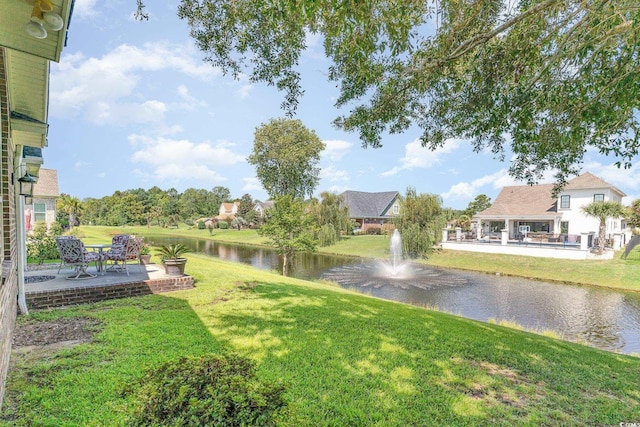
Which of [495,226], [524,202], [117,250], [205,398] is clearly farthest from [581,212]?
[205,398]

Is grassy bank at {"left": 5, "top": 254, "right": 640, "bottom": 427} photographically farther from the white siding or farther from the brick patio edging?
the white siding

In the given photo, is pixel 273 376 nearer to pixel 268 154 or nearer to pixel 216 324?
pixel 216 324

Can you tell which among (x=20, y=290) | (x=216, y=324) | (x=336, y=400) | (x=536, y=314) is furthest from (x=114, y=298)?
(x=536, y=314)

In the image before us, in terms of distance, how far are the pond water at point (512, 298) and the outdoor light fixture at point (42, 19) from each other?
1219 cm

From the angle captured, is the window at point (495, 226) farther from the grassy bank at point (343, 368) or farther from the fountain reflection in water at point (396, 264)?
the grassy bank at point (343, 368)

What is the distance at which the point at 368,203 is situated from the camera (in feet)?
148

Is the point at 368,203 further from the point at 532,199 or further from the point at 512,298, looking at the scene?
the point at 512,298

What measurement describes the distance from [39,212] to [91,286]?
20484 millimetres

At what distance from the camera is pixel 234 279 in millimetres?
9812

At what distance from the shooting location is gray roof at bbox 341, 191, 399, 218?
43.2 metres

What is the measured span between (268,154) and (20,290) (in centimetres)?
2914

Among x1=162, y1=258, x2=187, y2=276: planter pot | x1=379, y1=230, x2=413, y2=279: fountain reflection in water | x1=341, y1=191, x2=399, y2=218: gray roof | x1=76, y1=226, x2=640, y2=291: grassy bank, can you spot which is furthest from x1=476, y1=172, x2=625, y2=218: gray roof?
x1=162, y1=258, x2=187, y2=276: planter pot

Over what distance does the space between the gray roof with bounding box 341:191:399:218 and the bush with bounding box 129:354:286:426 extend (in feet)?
133

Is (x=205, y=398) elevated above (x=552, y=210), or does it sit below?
below
